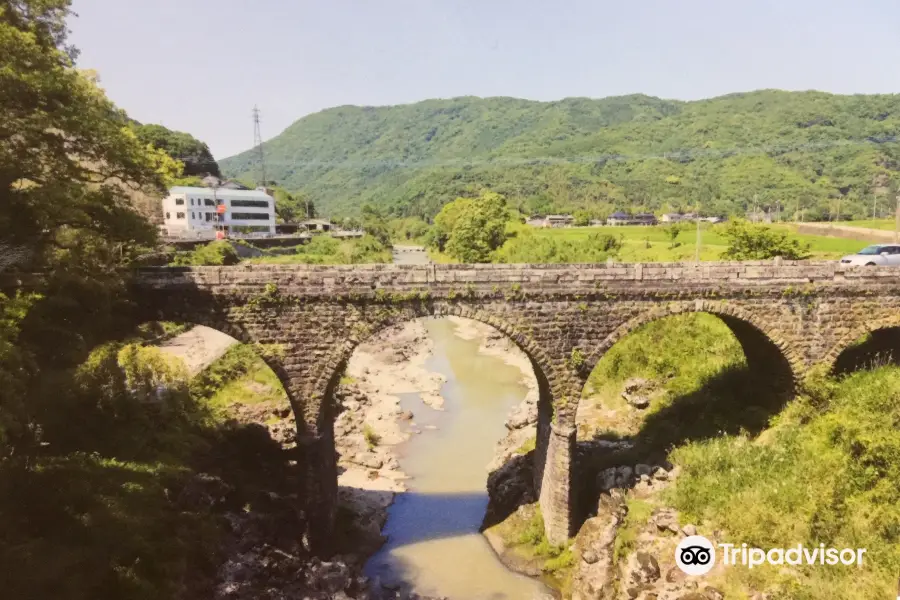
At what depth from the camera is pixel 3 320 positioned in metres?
10.6

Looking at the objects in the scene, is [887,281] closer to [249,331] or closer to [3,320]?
[249,331]

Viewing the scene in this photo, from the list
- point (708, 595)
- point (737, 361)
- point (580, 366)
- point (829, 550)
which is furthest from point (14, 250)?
point (737, 361)

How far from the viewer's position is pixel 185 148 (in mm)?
93188

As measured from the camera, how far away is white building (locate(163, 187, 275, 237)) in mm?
71188

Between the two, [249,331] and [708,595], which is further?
[249,331]

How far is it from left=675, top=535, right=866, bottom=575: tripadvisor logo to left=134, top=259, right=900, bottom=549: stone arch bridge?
3.88 meters

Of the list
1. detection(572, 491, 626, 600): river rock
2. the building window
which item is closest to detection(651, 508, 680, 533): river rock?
detection(572, 491, 626, 600): river rock

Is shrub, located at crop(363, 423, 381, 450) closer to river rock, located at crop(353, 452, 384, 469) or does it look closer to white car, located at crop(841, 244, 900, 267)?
river rock, located at crop(353, 452, 384, 469)

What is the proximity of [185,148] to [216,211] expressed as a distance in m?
31.3

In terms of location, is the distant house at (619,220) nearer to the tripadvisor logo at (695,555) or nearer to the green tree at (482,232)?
the green tree at (482,232)

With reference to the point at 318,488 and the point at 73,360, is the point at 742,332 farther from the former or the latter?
the point at 73,360

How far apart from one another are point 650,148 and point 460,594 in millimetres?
183929

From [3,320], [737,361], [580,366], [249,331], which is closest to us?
[3,320]

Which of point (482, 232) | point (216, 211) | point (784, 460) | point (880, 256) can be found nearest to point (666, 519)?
point (784, 460)
